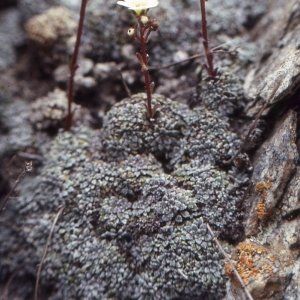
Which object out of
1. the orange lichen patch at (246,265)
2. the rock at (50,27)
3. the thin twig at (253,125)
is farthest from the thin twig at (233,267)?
the rock at (50,27)

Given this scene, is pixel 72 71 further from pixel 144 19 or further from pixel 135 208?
pixel 135 208

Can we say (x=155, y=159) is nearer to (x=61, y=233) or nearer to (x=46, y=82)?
(x=61, y=233)

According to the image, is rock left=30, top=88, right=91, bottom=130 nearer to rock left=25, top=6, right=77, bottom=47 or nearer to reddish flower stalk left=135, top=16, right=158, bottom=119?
rock left=25, top=6, right=77, bottom=47

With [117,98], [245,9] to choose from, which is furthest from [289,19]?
[117,98]

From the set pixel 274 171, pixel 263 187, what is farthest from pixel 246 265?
pixel 274 171

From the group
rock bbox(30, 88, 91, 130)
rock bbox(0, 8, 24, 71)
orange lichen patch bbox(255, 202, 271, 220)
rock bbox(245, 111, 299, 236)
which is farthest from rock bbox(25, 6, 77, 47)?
orange lichen patch bbox(255, 202, 271, 220)

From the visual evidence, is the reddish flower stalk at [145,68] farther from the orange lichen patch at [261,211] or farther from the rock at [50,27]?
the rock at [50,27]
